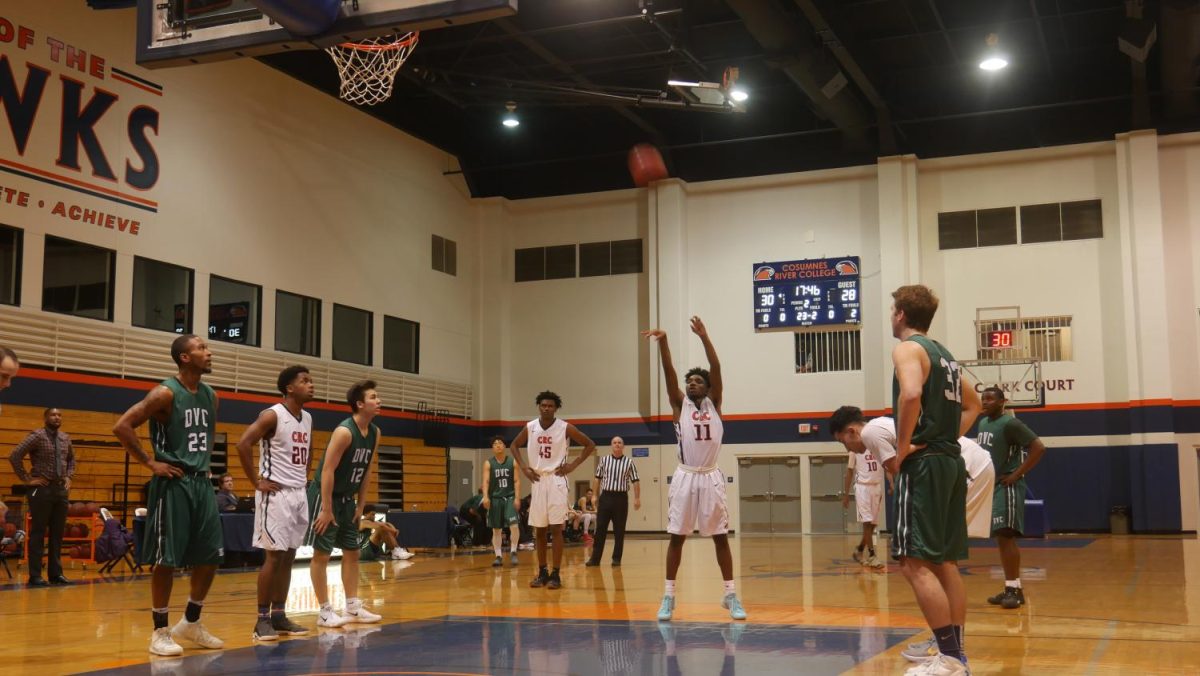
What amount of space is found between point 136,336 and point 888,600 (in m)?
15.4

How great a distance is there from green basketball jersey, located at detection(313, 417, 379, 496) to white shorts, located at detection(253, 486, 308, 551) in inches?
16.6

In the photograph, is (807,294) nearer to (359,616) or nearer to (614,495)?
(614,495)

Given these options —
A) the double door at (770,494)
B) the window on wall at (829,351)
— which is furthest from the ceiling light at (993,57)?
the double door at (770,494)

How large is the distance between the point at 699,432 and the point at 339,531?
9.64ft

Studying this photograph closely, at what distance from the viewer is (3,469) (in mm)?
17406

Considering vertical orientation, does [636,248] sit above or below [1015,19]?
below

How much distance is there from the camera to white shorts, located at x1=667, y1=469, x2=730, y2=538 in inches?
344

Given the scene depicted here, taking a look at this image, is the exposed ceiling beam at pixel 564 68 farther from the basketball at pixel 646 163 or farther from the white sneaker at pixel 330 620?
the white sneaker at pixel 330 620

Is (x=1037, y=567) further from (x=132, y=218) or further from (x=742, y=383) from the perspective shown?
(x=132, y=218)

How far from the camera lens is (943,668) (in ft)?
17.9

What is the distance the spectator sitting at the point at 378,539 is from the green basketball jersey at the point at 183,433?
11.3m

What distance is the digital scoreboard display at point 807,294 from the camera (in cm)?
2762

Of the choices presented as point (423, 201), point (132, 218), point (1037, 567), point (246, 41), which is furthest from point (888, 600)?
point (423, 201)

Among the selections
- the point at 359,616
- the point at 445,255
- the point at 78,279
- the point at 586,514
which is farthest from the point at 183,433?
the point at 445,255
